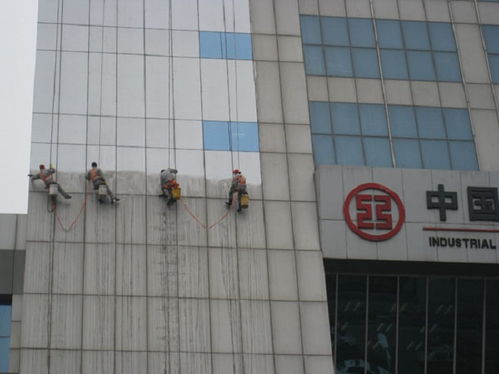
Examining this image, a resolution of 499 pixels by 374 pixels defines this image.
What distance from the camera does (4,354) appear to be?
4281 centimetres

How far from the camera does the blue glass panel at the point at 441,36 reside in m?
52.3

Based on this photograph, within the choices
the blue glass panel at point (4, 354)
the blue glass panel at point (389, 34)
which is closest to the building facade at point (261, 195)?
the blue glass panel at point (4, 354)

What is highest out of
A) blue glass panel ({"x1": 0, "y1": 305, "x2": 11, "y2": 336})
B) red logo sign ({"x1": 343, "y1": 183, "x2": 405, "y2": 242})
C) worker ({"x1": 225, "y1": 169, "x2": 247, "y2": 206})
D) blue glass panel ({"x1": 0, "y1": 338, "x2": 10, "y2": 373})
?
worker ({"x1": 225, "y1": 169, "x2": 247, "y2": 206})

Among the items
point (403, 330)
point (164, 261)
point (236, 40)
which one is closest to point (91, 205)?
point (164, 261)

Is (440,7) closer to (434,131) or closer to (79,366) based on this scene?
(434,131)

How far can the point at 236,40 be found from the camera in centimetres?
5022

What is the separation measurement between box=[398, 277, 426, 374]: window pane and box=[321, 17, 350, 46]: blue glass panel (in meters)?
13.0

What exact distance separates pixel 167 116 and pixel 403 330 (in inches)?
592

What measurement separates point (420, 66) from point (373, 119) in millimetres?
4313

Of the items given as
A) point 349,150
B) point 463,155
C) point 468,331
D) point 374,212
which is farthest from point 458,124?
point 468,331

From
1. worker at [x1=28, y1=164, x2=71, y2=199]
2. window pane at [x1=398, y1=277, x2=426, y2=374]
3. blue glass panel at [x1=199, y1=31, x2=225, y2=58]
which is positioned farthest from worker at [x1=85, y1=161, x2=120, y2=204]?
window pane at [x1=398, y1=277, x2=426, y2=374]

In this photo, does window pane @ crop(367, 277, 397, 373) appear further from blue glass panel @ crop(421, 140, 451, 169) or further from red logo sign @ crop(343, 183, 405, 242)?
blue glass panel @ crop(421, 140, 451, 169)

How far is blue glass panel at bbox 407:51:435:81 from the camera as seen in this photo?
51.2 meters

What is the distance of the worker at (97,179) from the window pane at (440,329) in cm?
1563
